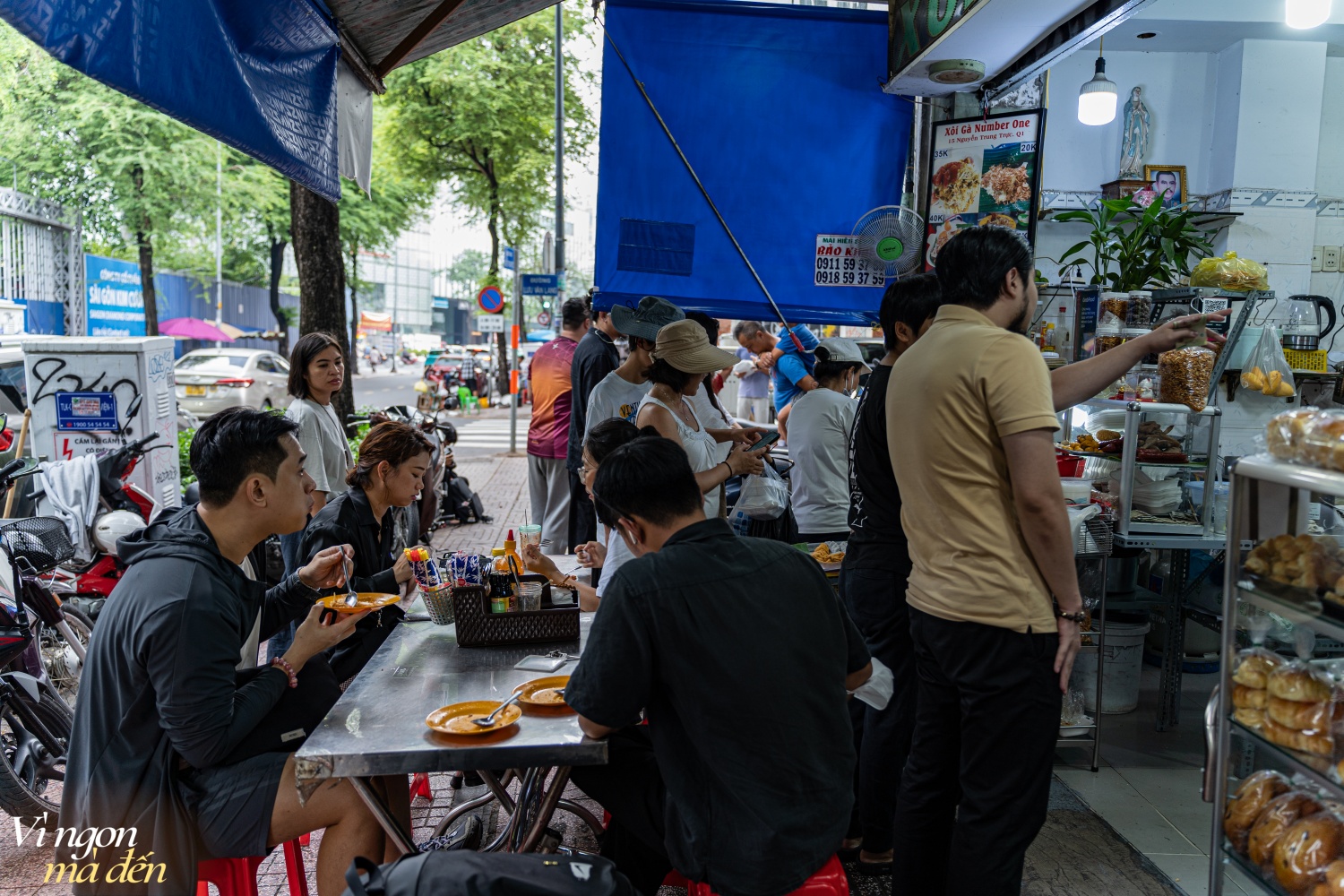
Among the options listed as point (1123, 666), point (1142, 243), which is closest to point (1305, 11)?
point (1142, 243)

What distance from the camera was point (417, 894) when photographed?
1.82 metres

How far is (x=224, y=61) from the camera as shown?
2822 millimetres

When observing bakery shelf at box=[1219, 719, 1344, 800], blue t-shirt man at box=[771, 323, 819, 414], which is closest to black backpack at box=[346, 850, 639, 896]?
bakery shelf at box=[1219, 719, 1344, 800]

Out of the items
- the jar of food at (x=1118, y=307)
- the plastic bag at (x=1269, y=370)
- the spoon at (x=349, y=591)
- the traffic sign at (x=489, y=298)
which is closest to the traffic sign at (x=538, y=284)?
the traffic sign at (x=489, y=298)

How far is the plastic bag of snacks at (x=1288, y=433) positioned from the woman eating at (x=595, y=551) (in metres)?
1.99

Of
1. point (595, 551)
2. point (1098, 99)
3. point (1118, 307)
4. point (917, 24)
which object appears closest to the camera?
point (595, 551)

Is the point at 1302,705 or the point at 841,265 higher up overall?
the point at 841,265

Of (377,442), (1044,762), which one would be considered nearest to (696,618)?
(1044,762)

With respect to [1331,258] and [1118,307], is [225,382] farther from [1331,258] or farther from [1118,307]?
[1331,258]

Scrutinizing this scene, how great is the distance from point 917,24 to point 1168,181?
4.38 metres

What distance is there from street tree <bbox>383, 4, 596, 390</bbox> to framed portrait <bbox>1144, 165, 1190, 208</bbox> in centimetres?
1545

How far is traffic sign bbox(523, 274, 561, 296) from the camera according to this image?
15766 mm

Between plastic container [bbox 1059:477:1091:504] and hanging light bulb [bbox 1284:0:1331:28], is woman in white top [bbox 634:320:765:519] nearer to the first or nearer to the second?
plastic container [bbox 1059:477:1091:504]

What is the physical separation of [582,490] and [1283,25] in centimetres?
639
